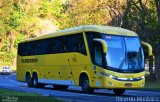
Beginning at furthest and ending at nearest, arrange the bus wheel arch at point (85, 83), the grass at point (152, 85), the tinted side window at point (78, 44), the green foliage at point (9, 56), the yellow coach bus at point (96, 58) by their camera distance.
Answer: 1. the green foliage at point (9, 56)
2. the grass at point (152, 85)
3. the tinted side window at point (78, 44)
4. the bus wheel arch at point (85, 83)
5. the yellow coach bus at point (96, 58)

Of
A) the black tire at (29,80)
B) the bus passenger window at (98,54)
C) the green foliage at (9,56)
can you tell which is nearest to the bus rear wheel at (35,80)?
the black tire at (29,80)

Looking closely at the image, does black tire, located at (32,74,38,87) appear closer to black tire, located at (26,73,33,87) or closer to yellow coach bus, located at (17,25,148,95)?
black tire, located at (26,73,33,87)

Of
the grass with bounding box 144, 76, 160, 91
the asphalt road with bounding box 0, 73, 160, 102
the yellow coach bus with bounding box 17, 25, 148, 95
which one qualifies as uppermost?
the yellow coach bus with bounding box 17, 25, 148, 95

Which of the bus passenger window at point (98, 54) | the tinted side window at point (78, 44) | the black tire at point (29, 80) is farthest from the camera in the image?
the black tire at point (29, 80)

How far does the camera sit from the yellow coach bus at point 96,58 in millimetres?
25562

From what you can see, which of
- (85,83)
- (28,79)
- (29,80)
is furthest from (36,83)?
(85,83)

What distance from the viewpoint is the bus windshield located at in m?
25.6

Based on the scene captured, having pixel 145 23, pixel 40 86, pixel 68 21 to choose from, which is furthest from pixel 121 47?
pixel 68 21

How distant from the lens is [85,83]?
27734 mm

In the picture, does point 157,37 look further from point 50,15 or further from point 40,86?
point 50,15

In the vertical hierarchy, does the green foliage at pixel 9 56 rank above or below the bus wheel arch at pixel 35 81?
above

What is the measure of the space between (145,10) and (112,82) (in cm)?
1771

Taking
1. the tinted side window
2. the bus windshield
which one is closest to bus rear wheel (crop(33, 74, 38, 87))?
the tinted side window

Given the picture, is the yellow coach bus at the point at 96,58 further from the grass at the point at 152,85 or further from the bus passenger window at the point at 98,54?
the grass at the point at 152,85
